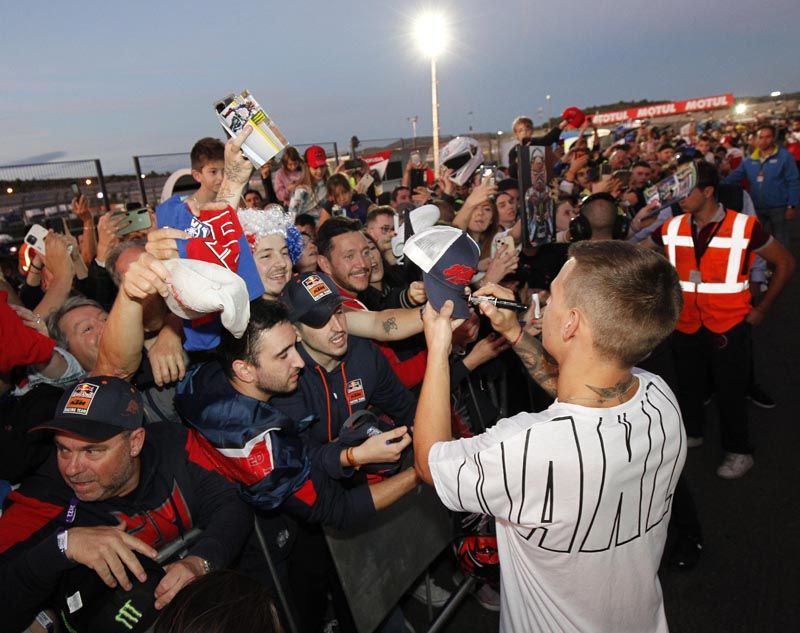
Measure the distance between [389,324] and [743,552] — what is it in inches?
121

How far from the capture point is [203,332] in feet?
6.77

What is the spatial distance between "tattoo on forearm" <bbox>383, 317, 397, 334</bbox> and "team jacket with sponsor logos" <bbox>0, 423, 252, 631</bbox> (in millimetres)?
1234

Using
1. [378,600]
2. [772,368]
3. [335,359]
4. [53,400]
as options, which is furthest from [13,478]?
[772,368]

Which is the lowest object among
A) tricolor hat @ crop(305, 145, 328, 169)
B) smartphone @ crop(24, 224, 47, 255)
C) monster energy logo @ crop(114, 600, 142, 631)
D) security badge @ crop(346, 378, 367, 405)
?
monster energy logo @ crop(114, 600, 142, 631)

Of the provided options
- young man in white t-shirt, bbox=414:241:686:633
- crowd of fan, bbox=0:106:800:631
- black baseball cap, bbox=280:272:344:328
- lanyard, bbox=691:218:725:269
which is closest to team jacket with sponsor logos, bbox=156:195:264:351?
crowd of fan, bbox=0:106:800:631

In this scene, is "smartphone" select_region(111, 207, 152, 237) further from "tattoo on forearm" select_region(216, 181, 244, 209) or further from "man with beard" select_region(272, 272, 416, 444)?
"tattoo on forearm" select_region(216, 181, 244, 209)

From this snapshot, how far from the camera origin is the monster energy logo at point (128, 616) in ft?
5.52

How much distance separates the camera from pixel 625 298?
5.27 ft

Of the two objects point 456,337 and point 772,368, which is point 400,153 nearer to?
point 772,368

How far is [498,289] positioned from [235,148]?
4.43ft

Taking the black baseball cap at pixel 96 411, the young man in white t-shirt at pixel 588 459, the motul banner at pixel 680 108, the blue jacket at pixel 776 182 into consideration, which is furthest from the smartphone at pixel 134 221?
the motul banner at pixel 680 108

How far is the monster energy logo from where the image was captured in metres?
1.68

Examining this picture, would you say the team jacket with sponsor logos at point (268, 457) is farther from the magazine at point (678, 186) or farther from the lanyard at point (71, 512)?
the magazine at point (678, 186)

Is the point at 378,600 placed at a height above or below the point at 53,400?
below
